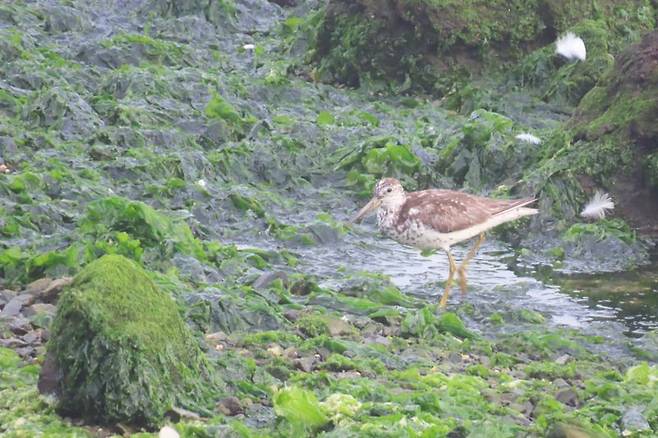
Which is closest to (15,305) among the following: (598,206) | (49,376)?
(49,376)

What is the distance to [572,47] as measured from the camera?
44.6ft

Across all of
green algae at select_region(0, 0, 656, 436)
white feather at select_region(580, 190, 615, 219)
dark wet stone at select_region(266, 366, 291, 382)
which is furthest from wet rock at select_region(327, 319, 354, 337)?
white feather at select_region(580, 190, 615, 219)

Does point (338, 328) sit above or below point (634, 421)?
below

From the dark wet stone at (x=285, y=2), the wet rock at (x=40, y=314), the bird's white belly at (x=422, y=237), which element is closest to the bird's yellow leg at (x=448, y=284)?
the bird's white belly at (x=422, y=237)

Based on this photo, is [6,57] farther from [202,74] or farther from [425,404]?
[425,404]

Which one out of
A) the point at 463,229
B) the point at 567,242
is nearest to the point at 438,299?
the point at 463,229

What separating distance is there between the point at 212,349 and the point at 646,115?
5908 millimetres

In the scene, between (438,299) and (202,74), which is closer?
(438,299)

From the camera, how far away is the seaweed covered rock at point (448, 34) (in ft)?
45.6

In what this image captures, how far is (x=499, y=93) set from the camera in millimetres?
13742

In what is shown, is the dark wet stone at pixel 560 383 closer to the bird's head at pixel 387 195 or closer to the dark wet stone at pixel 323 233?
the bird's head at pixel 387 195

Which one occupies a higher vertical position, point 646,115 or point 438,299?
point 646,115

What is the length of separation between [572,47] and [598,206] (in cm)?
335

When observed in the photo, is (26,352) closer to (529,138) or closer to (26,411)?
(26,411)
